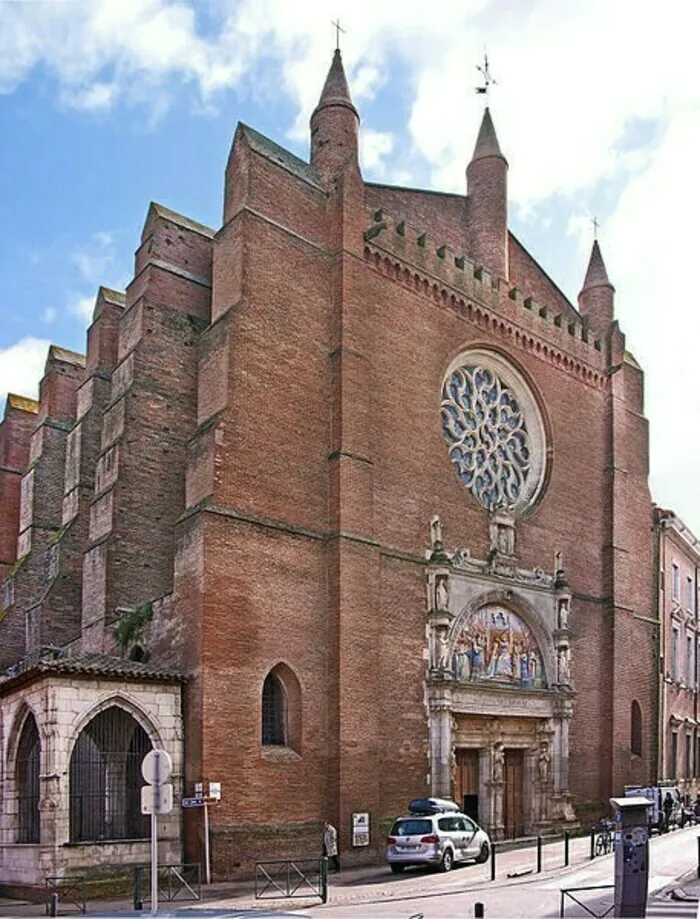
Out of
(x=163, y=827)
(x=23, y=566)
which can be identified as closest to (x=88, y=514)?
(x=23, y=566)

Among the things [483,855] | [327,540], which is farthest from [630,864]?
[327,540]

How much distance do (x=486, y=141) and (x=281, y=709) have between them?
60.9 feet

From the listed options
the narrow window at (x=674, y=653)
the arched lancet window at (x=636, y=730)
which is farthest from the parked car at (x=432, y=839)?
the narrow window at (x=674, y=653)

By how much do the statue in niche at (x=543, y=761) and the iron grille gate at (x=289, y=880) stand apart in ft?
29.8

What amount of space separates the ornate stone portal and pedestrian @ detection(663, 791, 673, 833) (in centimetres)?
387

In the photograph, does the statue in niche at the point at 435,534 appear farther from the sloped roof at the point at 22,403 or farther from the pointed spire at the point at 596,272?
the sloped roof at the point at 22,403

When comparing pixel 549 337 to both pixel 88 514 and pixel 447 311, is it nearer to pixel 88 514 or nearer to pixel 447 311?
pixel 447 311

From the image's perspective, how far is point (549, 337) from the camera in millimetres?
32781

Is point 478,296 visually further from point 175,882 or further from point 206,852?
point 175,882

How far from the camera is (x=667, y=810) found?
3164 centimetres

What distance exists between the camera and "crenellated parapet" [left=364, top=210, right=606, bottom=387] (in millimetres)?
27734

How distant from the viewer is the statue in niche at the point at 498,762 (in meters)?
27.3

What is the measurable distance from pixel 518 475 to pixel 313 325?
29.5 feet

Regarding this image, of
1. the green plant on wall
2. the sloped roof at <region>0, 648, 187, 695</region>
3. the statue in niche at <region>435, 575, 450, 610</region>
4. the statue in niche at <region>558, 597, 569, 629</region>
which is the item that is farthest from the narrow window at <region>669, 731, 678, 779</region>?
the sloped roof at <region>0, 648, 187, 695</region>
